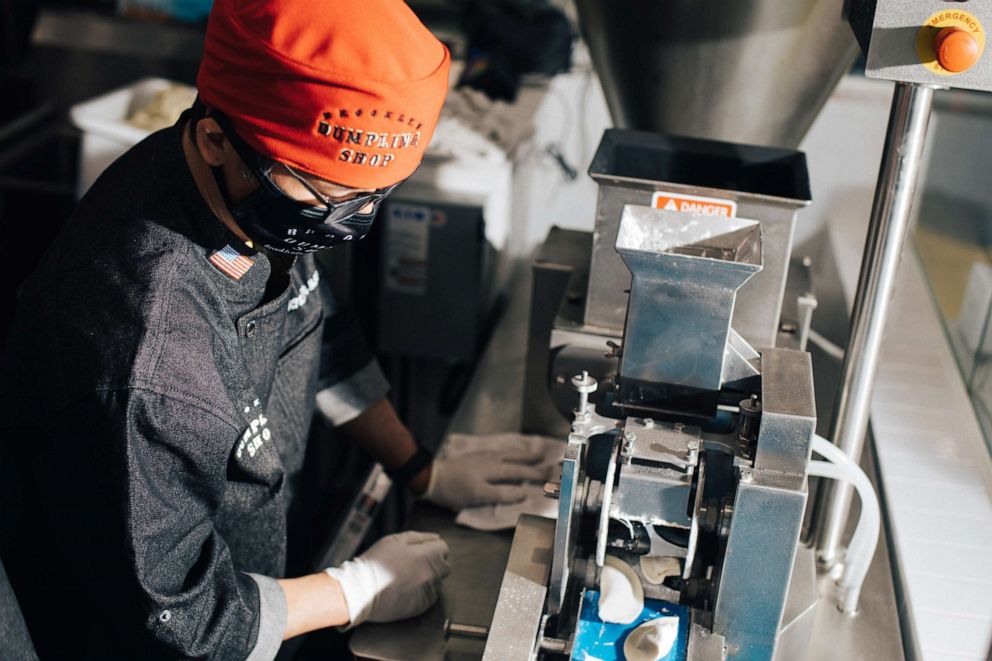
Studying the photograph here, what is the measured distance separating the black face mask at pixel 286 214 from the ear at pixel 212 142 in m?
0.01

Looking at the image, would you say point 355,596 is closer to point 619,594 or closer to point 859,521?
point 619,594

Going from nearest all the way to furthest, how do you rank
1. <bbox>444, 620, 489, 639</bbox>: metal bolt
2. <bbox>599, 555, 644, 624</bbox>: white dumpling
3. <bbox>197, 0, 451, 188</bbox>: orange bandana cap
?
1. <bbox>197, 0, 451, 188</bbox>: orange bandana cap
2. <bbox>599, 555, 644, 624</bbox>: white dumpling
3. <bbox>444, 620, 489, 639</bbox>: metal bolt

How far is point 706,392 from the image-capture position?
43.9 inches

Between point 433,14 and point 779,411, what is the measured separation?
2467 mm

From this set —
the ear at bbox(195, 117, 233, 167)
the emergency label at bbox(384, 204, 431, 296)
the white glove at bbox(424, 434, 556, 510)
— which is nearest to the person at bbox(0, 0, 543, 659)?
the ear at bbox(195, 117, 233, 167)

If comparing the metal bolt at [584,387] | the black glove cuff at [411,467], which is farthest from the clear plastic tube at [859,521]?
the black glove cuff at [411,467]

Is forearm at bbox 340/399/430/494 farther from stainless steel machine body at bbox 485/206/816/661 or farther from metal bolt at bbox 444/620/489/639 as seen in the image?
stainless steel machine body at bbox 485/206/816/661

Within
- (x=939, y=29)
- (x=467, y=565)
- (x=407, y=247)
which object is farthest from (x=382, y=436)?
(x=939, y=29)

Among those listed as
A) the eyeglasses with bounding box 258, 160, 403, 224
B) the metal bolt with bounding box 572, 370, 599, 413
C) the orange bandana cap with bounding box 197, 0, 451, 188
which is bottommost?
the metal bolt with bounding box 572, 370, 599, 413

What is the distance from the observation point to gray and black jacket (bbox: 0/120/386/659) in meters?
1.05

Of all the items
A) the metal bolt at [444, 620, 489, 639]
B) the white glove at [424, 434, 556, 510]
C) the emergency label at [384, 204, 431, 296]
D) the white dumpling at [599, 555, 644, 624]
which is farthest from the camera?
the emergency label at [384, 204, 431, 296]

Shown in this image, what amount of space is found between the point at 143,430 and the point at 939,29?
3.06 feet

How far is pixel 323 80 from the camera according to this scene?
3.31 ft

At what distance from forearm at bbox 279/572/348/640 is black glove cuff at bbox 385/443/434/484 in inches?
12.7
